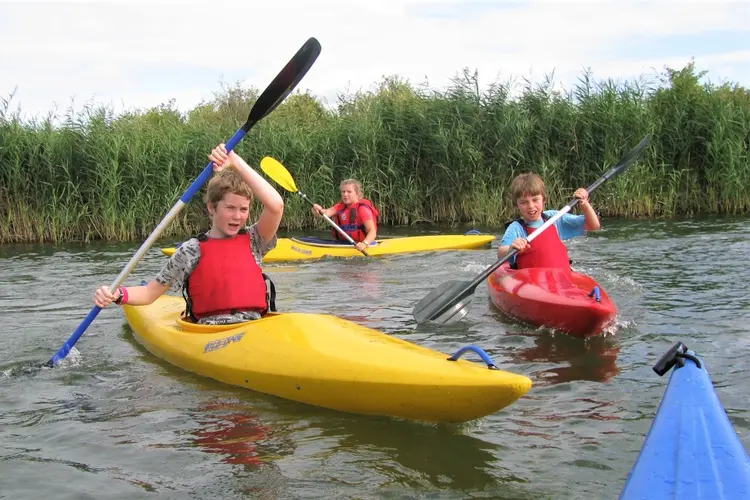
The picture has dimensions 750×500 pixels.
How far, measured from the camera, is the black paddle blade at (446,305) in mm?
4738

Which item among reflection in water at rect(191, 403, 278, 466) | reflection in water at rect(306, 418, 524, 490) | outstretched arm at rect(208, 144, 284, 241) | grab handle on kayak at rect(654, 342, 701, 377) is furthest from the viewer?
outstretched arm at rect(208, 144, 284, 241)

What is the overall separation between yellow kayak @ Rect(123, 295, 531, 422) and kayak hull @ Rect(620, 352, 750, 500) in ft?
1.68

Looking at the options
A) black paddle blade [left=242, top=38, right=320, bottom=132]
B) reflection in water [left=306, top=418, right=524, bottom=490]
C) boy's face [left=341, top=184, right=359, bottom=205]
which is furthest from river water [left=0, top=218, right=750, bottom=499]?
boy's face [left=341, top=184, right=359, bottom=205]

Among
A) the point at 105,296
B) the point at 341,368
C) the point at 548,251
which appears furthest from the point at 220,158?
the point at 548,251

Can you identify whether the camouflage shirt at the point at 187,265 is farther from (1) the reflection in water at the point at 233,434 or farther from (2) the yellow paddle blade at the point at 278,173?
(2) the yellow paddle blade at the point at 278,173

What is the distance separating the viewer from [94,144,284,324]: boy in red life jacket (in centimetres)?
369

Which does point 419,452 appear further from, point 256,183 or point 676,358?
point 256,183

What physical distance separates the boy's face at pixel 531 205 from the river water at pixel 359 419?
762 mm

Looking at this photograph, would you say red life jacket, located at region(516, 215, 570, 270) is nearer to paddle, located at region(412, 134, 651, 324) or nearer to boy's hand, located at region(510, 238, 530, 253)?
paddle, located at region(412, 134, 651, 324)

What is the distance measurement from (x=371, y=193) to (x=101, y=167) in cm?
399

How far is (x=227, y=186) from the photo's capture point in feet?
12.0

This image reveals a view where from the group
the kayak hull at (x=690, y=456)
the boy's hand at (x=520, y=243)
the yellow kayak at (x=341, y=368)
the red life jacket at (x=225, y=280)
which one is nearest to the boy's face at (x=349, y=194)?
the boy's hand at (x=520, y=243)

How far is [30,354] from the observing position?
4.57m

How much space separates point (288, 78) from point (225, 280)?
1.18 metres
